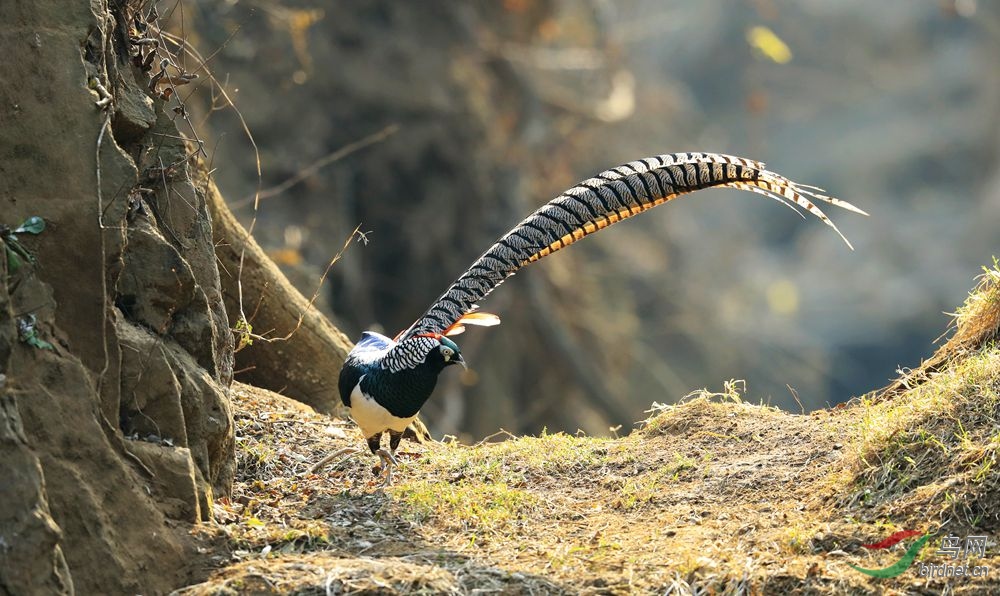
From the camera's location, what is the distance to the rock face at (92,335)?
3998mm

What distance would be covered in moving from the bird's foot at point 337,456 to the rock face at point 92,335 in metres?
0.79

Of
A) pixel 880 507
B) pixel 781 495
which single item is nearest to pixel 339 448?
pixel 781 495

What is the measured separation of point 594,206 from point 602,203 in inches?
1.6

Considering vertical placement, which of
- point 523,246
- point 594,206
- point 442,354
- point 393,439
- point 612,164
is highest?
point 612,164

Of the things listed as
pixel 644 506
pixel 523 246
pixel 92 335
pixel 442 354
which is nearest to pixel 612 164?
pixel 523 246

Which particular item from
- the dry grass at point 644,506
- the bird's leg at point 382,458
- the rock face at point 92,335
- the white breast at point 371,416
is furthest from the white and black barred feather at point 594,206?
the rock face at point 92,335

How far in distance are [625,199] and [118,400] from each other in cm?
245

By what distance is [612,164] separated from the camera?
1886cm

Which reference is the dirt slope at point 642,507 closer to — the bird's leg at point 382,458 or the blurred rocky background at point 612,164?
the bird's leg at point 382,458

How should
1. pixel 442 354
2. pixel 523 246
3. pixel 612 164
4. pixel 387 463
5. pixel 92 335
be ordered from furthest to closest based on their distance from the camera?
pixel 612 164 < pixel 387 463 < pixel 523 246 < pixel 442 354 < pixel 92 335

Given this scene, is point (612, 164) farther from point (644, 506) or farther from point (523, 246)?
point (644, 506)

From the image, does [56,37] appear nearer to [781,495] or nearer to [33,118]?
[33,118]

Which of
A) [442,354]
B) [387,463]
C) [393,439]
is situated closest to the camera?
[442,354]

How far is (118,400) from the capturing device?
4.44 m
